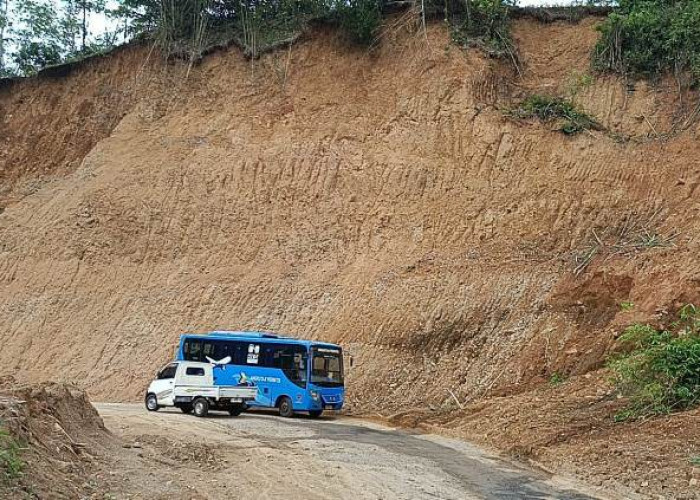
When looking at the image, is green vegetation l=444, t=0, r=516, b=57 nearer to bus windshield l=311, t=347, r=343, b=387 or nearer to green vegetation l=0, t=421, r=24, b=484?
bus windshield l=311, t=347, r=343, b=387

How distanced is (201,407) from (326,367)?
11.2 feet

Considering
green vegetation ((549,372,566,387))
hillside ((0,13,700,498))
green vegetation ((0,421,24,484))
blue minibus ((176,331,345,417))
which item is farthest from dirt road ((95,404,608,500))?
hillside ((0,13,700,498))

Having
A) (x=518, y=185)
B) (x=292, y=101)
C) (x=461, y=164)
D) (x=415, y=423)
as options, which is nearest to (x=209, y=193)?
(x=292, y=101)

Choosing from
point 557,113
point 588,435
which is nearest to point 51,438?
point 588,435

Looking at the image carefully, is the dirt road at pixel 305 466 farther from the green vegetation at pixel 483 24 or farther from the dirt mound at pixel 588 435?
the green vegetation at pixel 483 24

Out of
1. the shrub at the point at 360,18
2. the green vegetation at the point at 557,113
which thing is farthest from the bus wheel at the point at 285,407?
the shrub at the point at 360,18

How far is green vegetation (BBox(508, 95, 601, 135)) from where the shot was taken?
25.4m

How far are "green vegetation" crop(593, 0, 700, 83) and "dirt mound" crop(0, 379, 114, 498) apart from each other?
69.0 feet

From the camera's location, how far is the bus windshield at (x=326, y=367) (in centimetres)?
2059

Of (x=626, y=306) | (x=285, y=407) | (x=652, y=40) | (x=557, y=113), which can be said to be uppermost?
(x=652, y=40)

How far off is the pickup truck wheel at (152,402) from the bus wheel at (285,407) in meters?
3.40

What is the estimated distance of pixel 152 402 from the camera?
2131 centimetres

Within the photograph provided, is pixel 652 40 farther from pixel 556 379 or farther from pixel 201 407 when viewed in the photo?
pixel 201 407

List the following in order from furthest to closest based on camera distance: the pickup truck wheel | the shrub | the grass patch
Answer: the shrub < the pickup truck wheel < the grass patch
